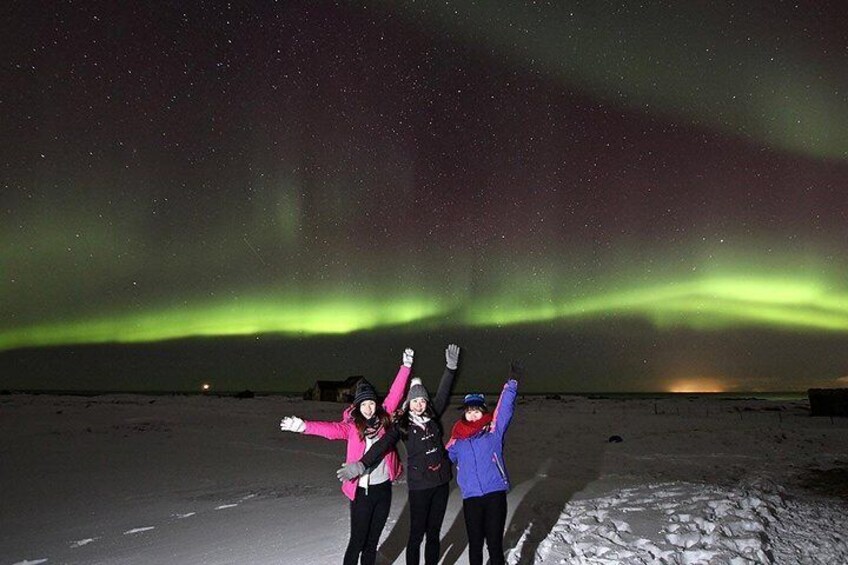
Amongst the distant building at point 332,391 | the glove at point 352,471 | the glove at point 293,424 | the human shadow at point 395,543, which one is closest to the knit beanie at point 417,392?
the glove at point 352,471

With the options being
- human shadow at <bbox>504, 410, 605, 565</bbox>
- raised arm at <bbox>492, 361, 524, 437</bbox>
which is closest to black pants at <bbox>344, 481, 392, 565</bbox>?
raised arm at <bbox>492, 361, 524, 437</bbox>

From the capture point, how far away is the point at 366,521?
178 inches

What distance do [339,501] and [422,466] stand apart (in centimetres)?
488

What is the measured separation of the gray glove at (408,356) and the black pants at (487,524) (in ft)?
4.64

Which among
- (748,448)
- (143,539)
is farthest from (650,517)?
(748,448)

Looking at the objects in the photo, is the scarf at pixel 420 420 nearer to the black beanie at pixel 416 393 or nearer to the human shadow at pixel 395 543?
the black beanie at pixel 416 393

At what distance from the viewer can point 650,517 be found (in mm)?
7492

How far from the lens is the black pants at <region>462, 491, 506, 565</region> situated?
4.61 metres

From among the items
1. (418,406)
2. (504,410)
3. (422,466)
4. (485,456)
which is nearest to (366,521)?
(422,466)

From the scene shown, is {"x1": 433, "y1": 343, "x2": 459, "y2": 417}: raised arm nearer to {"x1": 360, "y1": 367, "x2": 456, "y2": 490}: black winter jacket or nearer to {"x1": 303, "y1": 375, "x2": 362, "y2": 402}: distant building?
{"x1": 360, "y1": 367, "x2": 456, "y2": 490}: black winter jacket

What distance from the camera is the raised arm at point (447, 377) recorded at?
16.6 ft

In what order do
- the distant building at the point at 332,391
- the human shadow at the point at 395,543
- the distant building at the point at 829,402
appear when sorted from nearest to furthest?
the human shadow at the point at 395,543
the distant building at the point at 829,402
the distant building at the point at 332,391

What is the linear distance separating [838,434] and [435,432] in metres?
23.7

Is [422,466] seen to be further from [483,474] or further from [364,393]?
[364,393]
